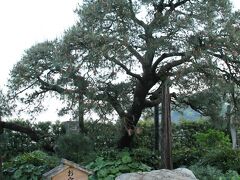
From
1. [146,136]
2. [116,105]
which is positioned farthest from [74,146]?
[146,136]

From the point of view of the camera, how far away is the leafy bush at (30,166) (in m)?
7.88

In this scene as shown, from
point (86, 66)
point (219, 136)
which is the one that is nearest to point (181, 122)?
point (219, 136)

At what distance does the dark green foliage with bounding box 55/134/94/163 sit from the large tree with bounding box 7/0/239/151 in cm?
78

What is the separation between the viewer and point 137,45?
7109 mm

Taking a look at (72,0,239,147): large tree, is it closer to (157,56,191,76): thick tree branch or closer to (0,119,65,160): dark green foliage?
(157,56,191,76): thick tree branch

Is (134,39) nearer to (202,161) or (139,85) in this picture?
(139,85)

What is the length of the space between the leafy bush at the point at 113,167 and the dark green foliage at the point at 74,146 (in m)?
0.28

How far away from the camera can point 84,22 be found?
7.30m

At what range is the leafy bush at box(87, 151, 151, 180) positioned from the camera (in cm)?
797

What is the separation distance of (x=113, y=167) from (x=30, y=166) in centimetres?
151

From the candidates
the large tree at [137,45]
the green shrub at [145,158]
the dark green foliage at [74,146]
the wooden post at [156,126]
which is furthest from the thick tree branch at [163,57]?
the green shrub at [145,158]

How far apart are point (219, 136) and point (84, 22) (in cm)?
512

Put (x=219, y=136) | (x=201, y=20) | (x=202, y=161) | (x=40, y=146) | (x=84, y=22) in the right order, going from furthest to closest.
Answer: (x=219, y=136), (x=40, y=146), (x=202, y=161), (x=84, y=22), (x=201, y=20)

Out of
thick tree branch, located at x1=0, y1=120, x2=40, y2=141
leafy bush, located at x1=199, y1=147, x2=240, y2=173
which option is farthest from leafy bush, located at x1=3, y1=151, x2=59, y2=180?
leafy bush, located at x1=199, y1=147, x2=240, y2=173
